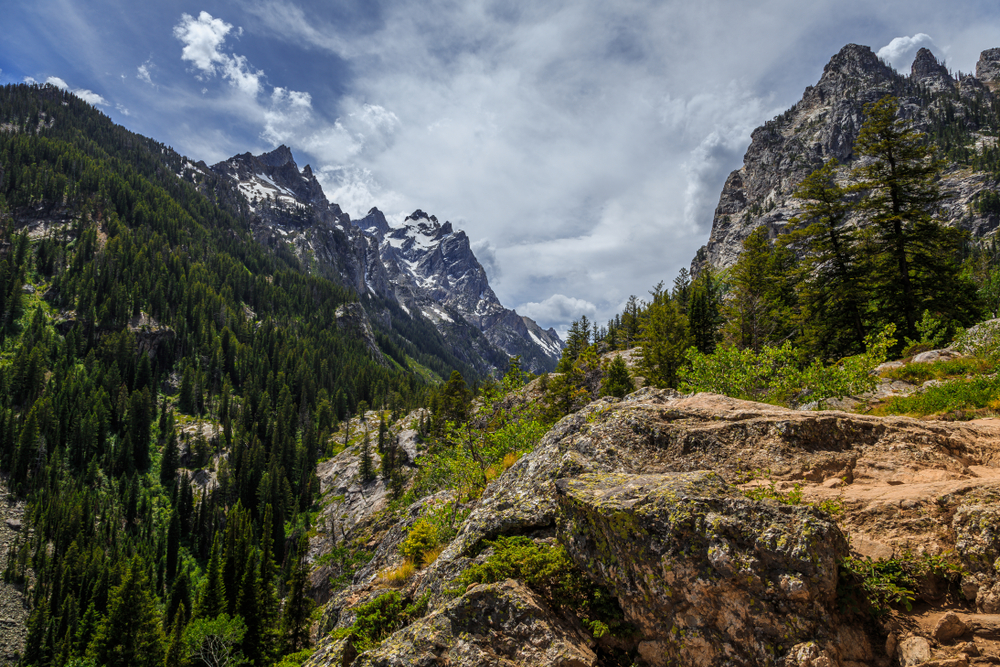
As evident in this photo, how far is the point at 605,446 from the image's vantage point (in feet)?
35.2

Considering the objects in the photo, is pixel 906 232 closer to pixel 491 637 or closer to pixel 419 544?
pixel 419 544

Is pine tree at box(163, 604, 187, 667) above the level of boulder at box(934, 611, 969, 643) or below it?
below

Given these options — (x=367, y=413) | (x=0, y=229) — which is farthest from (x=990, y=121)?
(x=0, y=229)

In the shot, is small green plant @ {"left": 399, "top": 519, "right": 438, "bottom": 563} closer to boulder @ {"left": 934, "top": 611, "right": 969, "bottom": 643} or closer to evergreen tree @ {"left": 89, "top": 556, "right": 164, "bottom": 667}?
boulder @ {"left": 934, "top": 611, "right": 969, "bottom": 643}

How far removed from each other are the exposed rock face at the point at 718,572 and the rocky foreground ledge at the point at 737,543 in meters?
0.02

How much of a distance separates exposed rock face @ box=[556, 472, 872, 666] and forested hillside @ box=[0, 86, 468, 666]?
55649mm

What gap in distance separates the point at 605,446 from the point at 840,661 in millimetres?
5603

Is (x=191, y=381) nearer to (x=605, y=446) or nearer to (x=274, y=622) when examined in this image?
(x=274, y=622)

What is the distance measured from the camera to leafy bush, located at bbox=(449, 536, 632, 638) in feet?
25.2

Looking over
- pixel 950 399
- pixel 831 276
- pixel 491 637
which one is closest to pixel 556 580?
pixel 491 637

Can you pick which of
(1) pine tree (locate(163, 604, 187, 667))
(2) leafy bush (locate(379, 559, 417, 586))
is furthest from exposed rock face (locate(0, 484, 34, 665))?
(2) leafy bush (locate(379, 559, 417, 586))

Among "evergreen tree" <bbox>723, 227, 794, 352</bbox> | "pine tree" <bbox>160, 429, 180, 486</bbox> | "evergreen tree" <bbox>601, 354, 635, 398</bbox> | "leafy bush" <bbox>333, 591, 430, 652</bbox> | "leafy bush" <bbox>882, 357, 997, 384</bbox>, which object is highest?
"pine tree" <bbox>160, 429, 180, 486</bbox>

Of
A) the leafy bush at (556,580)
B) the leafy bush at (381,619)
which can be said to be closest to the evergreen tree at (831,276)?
the leafy bush at (556,580)

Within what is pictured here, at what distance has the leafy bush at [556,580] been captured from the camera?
770cm
